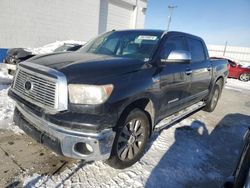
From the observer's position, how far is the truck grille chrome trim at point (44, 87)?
2.32m

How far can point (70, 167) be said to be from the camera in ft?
9.63

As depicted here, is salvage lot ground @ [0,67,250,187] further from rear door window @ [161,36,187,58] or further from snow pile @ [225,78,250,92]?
snow pile @ [225,78,250,92]

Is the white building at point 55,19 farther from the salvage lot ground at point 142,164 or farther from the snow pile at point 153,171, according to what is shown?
the snow pile at point 153,171

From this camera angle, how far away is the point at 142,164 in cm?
317

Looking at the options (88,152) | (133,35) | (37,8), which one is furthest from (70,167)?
(37,8)

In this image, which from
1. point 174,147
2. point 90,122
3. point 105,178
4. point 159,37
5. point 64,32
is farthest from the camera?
point 64,32

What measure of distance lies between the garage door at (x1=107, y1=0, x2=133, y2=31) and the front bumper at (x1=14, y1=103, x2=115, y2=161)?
15868mm

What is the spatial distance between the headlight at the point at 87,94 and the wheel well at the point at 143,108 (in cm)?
41

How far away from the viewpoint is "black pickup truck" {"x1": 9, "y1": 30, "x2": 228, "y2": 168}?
2.33 m

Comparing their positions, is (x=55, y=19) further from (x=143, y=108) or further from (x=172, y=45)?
(x=143, y=108)

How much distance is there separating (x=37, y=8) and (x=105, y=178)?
1139cm

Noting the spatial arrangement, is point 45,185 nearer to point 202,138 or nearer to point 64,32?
point 202,138

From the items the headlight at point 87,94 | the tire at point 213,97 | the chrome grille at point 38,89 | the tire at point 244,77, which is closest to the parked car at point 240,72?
the tire at point 244,77

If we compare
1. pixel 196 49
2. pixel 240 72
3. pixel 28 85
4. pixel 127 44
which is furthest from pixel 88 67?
pixel 240 72
